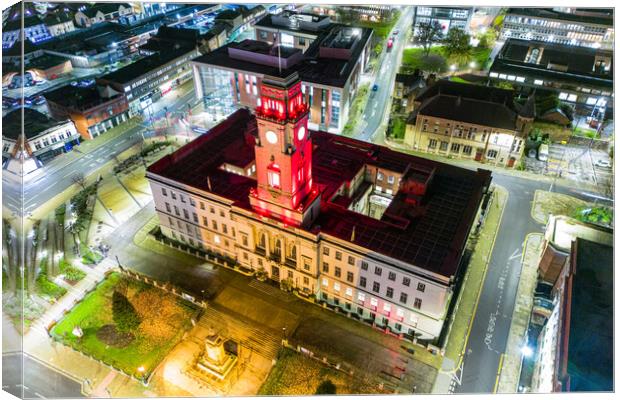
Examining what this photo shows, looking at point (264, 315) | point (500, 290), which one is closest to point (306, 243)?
point (264, 315)

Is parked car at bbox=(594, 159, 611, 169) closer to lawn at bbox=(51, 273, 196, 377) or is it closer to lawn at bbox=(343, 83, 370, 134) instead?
lawn at bbox=(343, 83, 370, 134)

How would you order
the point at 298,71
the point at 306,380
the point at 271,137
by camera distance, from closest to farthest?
1. the point at 271,137
2. the point at 306,380
3. the point at 298,71

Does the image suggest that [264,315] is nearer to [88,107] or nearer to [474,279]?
[474,279]

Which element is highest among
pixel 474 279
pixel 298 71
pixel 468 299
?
pixel 298 71

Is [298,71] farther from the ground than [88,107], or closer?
farther from the ground

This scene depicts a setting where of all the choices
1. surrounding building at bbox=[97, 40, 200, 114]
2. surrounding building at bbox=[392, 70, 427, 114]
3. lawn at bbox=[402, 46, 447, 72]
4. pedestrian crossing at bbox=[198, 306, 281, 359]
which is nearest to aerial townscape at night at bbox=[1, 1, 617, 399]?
pedestrian crossing at bbox=[198, 306, 281, 359]

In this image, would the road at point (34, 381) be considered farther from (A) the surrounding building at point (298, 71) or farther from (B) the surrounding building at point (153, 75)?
(A) the surrounding building at point (298, 71)

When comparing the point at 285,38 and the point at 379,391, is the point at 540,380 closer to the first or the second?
the point at 379,391
